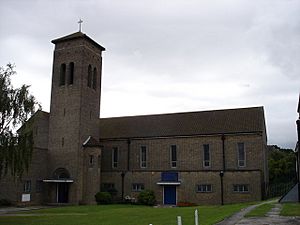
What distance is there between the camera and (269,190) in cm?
4053

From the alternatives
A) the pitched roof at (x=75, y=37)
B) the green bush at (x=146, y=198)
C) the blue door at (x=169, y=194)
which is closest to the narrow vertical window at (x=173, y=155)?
the blue door at (x=169, y=194)

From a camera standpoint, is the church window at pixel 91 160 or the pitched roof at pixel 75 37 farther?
the pitched roof at pixel 75 37

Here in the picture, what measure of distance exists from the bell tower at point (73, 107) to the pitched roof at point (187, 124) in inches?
180

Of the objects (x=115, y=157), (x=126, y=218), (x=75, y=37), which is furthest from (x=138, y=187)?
(x=126, y=218)

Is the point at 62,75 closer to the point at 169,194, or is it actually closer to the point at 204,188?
the point at 169,194

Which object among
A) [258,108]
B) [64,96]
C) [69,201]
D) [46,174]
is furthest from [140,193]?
[258,108]

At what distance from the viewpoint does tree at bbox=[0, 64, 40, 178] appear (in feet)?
76.0

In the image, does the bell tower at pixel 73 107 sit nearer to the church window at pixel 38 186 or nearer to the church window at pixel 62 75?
the church window at pixel 62 75

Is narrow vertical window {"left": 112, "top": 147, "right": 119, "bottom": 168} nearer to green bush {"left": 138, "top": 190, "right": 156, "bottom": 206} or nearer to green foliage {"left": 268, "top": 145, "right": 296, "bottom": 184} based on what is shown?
green bush {"left": 138, "top": 190, "right": 156, "bottom": 206}

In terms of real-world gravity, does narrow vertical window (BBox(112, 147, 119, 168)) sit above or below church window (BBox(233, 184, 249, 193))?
above

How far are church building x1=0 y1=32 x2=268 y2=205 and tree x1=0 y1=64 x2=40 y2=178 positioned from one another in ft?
41.5

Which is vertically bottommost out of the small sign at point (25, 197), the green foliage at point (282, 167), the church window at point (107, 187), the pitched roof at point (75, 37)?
the small sign at point (25, 197)

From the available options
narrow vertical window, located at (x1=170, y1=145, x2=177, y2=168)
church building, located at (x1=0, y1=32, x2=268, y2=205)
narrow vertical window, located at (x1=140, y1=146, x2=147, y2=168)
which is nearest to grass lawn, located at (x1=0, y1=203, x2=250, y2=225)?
church building, located at (x1=0, y1=32, x2=268, y2=205)

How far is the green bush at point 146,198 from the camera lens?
38175 mm
